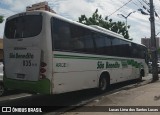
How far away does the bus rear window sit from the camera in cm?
1103

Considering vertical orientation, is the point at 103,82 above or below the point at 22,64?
below

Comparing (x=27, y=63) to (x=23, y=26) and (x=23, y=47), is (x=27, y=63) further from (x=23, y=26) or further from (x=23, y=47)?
(x=23, y=26)

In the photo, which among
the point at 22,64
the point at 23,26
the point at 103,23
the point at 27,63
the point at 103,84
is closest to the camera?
the point at 27,63

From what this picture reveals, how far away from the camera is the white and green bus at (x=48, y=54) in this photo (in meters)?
10.7

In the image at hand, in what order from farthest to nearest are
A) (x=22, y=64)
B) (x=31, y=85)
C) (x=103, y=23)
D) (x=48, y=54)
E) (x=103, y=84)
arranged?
(x=103, y=23) → (x=103, y=84) → (x=22, y=64) → (x=31, y=85) → (x=48, y=54)

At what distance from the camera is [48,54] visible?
34.7 feet

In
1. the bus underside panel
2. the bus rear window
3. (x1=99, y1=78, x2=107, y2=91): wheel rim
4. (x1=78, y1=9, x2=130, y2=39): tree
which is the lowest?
(x1=99, y1=78, x2=107, y2=91): wheel rim

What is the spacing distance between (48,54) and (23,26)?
1.76 m

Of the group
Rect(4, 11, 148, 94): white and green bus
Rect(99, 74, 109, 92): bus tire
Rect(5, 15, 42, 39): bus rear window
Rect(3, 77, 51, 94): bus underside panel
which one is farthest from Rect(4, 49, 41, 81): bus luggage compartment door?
Rect(99, 74, 109, 92): bus tire

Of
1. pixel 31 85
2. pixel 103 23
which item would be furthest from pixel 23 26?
pixel 103 23

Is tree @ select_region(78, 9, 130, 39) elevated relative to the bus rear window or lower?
elevated

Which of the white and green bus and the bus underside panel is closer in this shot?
the bus underside panel

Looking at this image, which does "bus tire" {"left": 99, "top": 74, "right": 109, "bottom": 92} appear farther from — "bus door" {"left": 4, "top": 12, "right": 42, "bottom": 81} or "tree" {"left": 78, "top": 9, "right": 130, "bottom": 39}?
"tree" {"left": 78, "top": 9, "right": 130, "bottom": 39}

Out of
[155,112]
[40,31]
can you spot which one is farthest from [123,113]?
[40,31]
